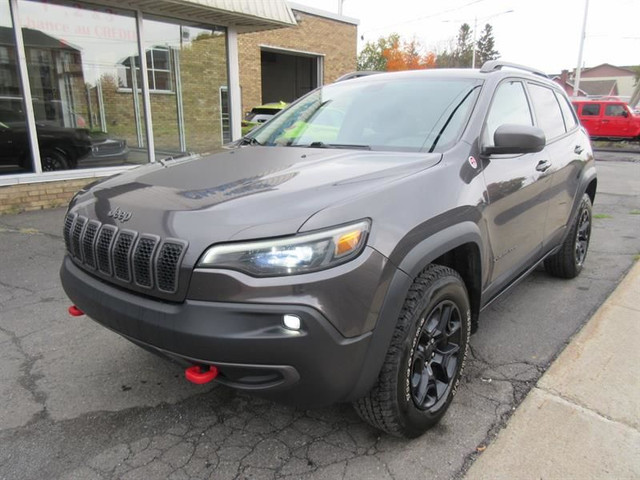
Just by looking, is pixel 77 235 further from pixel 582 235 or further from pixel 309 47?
pixel 309 47

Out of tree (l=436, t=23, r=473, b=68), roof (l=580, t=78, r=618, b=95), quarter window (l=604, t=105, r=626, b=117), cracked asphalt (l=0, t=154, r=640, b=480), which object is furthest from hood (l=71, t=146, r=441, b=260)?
roof (l=580, t=78, r=618, b=95)

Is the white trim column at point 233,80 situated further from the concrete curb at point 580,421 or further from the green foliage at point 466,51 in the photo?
the green foliage at point 466,51

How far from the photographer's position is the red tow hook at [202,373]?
197 cm

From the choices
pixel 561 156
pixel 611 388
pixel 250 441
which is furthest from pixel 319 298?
pixel 561 156

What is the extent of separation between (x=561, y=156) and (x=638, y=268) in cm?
200

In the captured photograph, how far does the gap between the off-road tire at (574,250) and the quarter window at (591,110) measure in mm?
20247

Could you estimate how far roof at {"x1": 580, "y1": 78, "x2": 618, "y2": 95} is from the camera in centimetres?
6762

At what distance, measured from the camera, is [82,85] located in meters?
8.66

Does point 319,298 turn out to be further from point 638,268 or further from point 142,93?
point 142,93

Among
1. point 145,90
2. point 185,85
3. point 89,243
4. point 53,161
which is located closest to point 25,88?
A: point 53,161

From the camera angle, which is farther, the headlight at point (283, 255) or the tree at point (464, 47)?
the tree at point (464, 47)

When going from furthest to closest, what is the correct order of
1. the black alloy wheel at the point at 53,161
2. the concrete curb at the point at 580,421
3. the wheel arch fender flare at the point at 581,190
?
the black alloy wheel at the point at 53,161, the wheel arch fender flare at the point at 581,190, the concrete curb at the point at 580,421

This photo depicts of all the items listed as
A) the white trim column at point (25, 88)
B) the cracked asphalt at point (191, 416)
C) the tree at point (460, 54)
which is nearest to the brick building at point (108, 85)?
the white trim column at point (25, 88)

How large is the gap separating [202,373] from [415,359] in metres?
0.99
